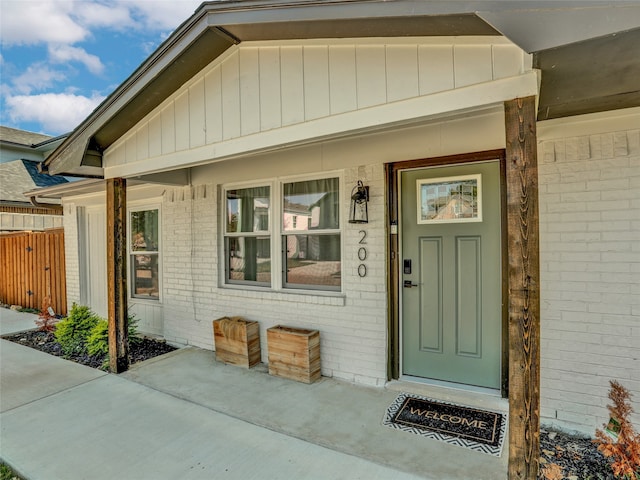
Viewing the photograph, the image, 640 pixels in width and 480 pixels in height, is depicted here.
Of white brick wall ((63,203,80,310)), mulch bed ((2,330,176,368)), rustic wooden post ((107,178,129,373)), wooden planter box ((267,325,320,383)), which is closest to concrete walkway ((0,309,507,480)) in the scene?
wooden planter box ((267,325,320,383))

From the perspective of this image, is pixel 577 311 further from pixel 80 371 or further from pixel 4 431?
pixel 80 371

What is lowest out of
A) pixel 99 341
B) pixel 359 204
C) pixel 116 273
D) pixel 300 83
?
pixel 99 341

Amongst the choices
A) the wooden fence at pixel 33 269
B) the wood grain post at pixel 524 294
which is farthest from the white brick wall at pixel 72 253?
the wood grain post at pixel 524 294

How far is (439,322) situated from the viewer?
11.3ft

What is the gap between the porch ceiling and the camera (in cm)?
162

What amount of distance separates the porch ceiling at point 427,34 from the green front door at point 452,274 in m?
0.92

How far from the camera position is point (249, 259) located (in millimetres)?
4680

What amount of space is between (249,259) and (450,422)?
9.63 feet

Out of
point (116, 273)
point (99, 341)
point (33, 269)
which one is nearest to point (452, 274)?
point (116, 273)

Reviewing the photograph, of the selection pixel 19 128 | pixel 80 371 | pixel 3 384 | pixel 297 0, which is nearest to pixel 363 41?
pixel 297 0

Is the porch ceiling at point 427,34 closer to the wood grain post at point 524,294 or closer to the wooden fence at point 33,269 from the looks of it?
the wood grain post at point 524,294

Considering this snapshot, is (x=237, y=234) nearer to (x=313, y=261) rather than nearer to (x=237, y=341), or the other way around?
(x=313, y=261)

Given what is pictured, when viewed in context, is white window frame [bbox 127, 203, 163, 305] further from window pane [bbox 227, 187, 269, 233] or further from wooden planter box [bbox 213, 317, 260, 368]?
wooden planter box [bbox 213, 317, 260, 368]

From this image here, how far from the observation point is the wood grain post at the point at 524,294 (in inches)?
75.2
